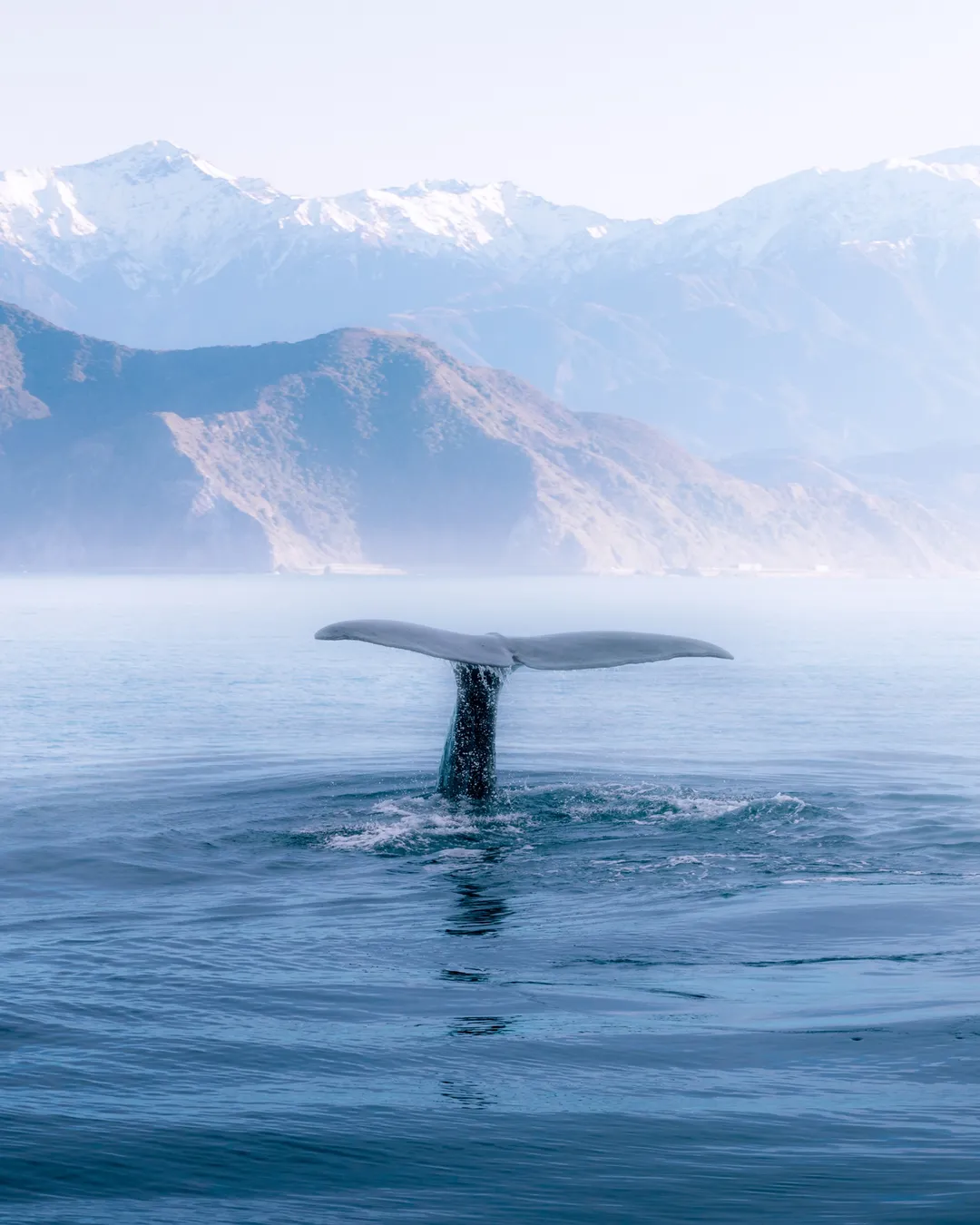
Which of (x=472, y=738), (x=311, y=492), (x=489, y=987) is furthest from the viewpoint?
(x=311, y=492)

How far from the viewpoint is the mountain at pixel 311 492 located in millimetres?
176875

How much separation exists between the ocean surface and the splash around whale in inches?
36.9

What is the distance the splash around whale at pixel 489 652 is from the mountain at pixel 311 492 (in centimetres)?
15788

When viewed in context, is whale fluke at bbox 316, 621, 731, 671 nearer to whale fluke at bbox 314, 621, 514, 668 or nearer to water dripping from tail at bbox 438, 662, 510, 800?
whale fluke at bbox 314, 621, 514, 668

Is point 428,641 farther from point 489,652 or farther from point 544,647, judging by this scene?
point 544,647

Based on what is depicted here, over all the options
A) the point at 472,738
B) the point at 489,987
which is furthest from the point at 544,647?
the point at 489,987

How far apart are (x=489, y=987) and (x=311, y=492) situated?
602 ft

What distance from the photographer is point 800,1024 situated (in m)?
8.16

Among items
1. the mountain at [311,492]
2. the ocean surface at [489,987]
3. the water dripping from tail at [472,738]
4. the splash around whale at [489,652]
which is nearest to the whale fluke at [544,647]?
the splash around whale at [489,652]

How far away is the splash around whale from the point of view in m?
11.8

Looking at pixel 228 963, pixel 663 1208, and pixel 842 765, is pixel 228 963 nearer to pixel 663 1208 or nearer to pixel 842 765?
pixel 663 1208

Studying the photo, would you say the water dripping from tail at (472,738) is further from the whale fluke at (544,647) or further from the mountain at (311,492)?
the mountain at (311,492)

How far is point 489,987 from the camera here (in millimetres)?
8922

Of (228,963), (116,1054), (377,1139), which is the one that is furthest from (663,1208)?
(228,963)
